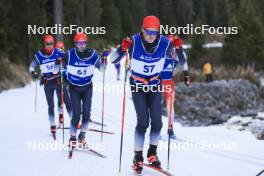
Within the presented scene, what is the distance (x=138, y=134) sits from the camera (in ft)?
21.1

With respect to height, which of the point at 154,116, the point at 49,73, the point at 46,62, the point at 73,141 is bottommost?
the point at 73,141

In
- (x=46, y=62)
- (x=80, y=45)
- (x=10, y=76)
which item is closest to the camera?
(x=80, y=45)

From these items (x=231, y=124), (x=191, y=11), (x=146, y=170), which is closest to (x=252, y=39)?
(x=231, y=124)

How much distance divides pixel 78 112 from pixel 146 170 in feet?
6.66

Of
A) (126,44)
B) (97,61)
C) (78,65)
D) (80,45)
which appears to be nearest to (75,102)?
(78,65)

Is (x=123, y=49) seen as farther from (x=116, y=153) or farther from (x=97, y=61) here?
(x=116, y=153)

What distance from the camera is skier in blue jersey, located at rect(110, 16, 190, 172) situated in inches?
239

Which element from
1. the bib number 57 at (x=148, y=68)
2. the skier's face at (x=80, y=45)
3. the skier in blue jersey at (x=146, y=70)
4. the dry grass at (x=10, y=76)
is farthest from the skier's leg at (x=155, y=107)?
the dry grass at (x=10, y=76)

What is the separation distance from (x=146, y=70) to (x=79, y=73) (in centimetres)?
205

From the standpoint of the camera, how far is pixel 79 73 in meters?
7.84

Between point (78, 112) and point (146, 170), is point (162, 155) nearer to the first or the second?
point (146, 170)

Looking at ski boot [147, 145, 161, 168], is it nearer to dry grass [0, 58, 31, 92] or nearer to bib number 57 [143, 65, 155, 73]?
bib number 57 [143, 65, 155, 73]

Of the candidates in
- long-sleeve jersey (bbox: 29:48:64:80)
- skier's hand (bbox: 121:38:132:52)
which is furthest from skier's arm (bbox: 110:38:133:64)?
long-sleeve jersey (bbox: 29:48:64:80)

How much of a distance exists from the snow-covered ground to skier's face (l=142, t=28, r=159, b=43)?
6.78 ft
